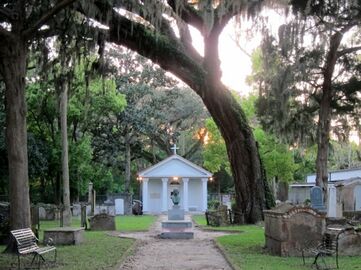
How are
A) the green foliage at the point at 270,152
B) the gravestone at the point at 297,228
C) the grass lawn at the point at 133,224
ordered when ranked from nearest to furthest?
the gravestone at the point at 297,228 < the grass lawn at the point at 133,224 < the green foliage at the point at 270,152

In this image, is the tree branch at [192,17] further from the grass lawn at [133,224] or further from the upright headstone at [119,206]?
the upright headstone at [119,206]

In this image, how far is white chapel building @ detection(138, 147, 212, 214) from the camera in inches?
1940

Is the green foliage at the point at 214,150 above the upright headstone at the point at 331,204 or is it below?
above

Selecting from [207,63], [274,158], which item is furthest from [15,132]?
[274,158]

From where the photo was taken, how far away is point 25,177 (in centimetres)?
1501

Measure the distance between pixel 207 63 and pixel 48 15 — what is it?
35.7ft

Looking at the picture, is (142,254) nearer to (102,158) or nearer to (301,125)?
(301,125)

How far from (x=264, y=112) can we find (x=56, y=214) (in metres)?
17.9

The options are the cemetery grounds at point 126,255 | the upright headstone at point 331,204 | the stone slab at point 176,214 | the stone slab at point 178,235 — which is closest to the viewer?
the cemetery grounds at point 126,255

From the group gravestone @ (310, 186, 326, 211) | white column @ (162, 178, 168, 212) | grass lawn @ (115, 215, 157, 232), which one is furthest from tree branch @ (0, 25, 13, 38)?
white column @ (162, 178, 168, 212)

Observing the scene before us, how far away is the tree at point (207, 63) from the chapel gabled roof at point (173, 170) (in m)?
22.6

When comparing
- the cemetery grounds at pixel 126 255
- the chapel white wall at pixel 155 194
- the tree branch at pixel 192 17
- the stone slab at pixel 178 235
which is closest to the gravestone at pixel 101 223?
the stone slab at pixel 178 235

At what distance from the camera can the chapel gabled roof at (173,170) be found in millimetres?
49125

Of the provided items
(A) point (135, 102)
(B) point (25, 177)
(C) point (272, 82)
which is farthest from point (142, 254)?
(A) point (135, 102)
